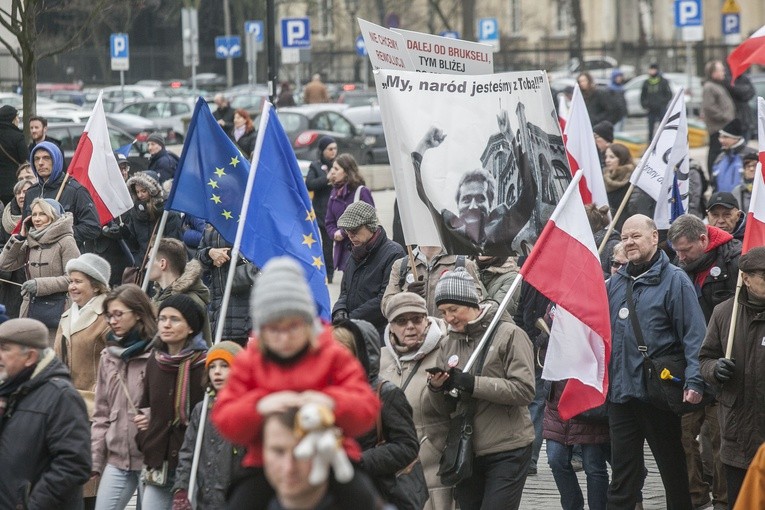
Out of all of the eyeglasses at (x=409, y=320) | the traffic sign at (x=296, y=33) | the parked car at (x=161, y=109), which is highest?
the traffic sign at (x=296, y=33)

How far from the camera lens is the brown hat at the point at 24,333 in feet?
19.1

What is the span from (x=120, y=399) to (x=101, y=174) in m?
Answer: 5.00

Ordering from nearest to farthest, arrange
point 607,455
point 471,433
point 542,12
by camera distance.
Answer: point 471,433, point 607,455, point 542,12

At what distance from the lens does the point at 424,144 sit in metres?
8.22

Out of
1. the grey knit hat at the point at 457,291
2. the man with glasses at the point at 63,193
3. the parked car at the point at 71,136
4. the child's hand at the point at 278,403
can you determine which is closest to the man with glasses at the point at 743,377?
the grey knit hat at the point at 457,291

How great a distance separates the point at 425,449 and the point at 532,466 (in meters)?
2.82

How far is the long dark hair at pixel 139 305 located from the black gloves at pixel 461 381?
4.73ft

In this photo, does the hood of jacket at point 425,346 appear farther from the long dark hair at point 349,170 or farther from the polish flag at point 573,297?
the long dark hair at point 349,170

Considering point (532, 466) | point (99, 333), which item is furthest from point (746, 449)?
point (99, 333)

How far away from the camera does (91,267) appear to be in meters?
7.97

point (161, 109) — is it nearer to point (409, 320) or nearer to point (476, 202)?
point (476, 202)

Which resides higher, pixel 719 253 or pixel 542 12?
pixel 542 12

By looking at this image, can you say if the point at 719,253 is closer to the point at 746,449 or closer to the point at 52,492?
the point at 746,449

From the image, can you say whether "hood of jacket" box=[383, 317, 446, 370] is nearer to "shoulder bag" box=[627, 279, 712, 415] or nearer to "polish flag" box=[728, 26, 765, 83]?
"shoulder bag" box=[627, 279, 712, 415]
